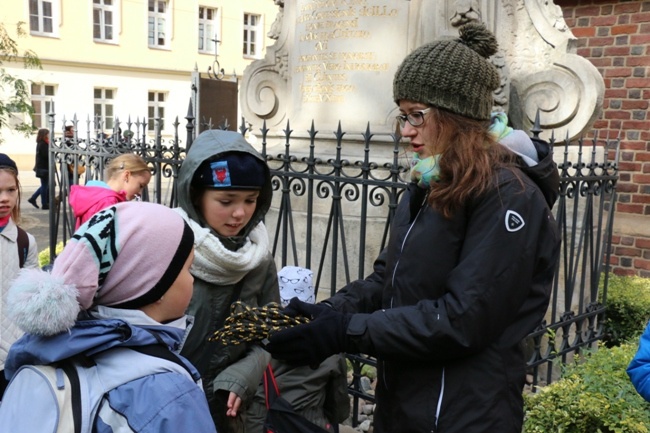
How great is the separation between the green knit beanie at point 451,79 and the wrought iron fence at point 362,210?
6.24 ft

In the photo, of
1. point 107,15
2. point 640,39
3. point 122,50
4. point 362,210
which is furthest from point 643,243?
point 107,15

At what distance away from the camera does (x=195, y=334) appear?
2.21m

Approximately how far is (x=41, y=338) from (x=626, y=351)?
323 centimetres

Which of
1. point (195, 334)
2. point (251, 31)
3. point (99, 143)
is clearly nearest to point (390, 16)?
point (99, 143)

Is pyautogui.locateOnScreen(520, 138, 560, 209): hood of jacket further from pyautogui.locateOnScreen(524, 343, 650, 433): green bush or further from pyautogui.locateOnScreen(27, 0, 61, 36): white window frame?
pyautogui.locateOnScreen(27, 0, 61, 36): white window frame

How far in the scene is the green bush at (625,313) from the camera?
510 centimetres

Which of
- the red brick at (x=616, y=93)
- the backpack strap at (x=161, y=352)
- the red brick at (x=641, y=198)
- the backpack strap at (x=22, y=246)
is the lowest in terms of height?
the backpack strap at (x=22, y=246)

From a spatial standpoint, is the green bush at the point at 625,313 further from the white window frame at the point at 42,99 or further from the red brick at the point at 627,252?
the white window frame at the point at 42,99

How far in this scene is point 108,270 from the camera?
140 cm

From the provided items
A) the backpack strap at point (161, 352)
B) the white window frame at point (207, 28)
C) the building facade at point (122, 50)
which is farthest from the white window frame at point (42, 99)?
the backpack strap at point (161, 352)

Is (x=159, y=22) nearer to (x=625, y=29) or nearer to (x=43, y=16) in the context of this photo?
(x=43, y=16)

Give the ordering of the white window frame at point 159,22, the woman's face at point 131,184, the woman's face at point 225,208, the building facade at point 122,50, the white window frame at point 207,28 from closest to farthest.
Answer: the woman's face at point 225,208 < the woman's face at point 131,184 < the building facade at point 122,50 < the white window frame at point 159,22 < the white window frame at point 207,28

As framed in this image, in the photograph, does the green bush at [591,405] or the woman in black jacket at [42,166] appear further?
the woman in black jacket at [42,166]

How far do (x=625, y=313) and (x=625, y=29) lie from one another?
315 cm
